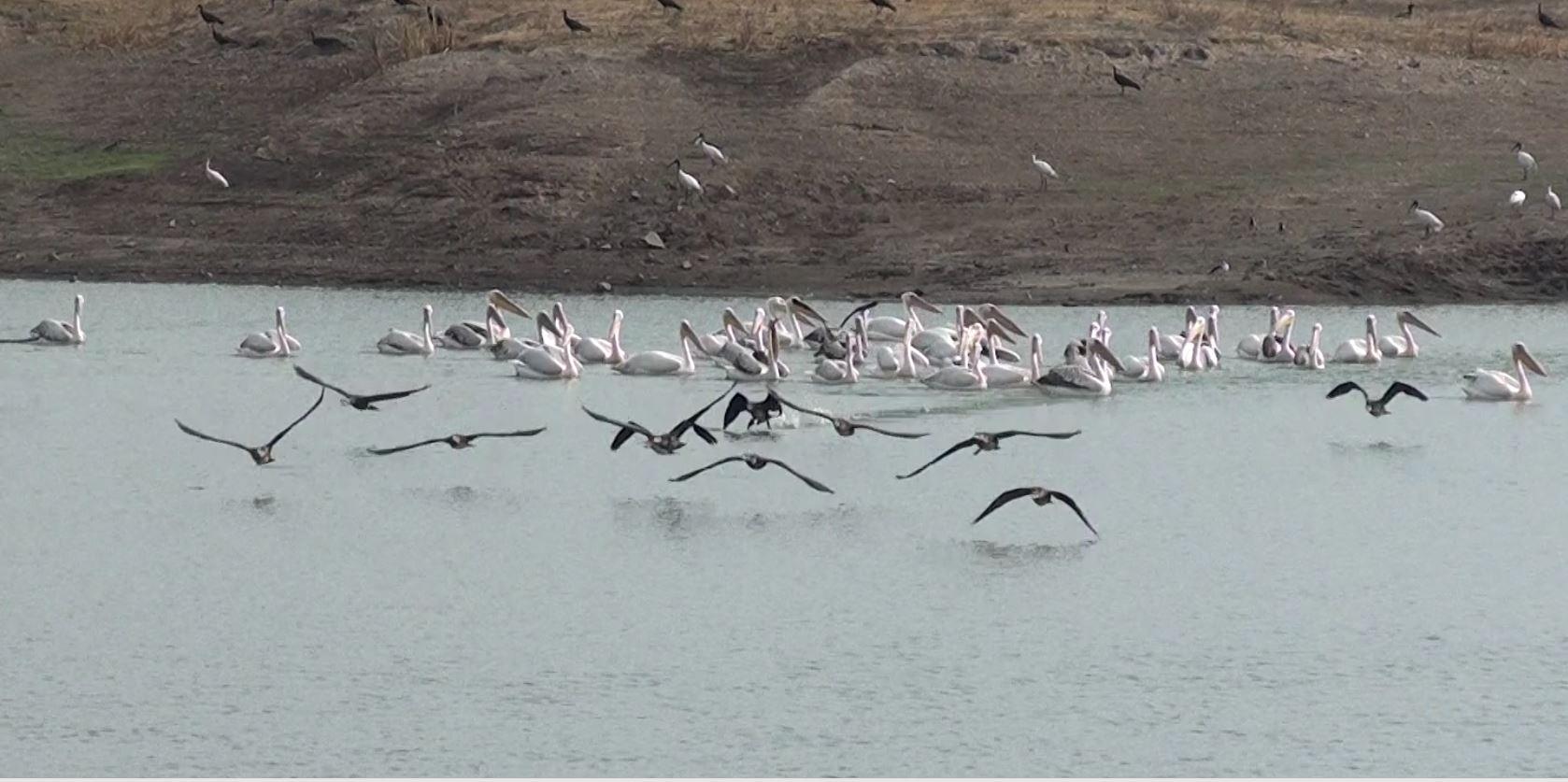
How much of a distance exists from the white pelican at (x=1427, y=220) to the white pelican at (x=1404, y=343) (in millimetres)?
2513

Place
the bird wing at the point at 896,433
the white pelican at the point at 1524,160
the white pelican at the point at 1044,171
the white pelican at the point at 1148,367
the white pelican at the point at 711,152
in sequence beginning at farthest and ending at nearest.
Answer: the white pelican at the point at 711,152
the white pelican at the point at 1044,171
the white pelican at the point at 1524,160
the white pelican at the point at 1148,367
the bird wing at the point at 896,433

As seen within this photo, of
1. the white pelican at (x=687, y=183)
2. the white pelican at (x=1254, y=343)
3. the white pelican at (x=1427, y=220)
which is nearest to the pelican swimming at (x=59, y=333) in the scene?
the white pelican at (x=687, y=183)

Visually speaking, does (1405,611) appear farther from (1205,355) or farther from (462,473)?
(1205,355)

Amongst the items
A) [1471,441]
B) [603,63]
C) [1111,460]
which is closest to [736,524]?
[1111,460]

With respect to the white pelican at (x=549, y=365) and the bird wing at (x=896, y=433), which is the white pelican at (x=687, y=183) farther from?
the bird wing at (x=896, y=433)

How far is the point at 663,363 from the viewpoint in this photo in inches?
793

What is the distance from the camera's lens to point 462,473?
658 inches

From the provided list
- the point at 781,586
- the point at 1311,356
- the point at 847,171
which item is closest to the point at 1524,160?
the point at 1311,356

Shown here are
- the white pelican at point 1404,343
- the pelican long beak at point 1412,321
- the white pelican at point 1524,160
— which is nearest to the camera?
the white pelican at point 1404,343

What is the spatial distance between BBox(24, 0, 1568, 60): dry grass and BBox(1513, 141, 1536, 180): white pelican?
2.98m

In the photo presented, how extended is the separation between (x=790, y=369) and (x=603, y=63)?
24.4 ft

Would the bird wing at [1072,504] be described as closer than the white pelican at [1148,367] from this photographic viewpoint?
Yes

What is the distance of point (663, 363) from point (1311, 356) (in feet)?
14.5

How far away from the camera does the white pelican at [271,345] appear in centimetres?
2111
